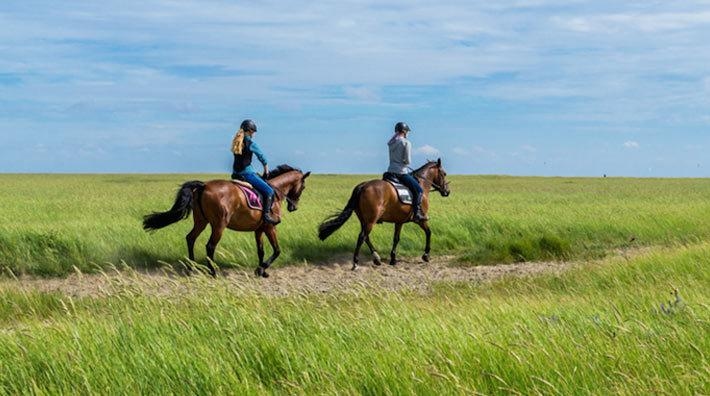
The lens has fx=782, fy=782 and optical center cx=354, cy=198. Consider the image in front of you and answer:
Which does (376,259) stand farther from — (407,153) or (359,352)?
(359,352)

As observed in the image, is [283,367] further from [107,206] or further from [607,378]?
[107,206]

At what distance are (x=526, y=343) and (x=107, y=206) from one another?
2103cm

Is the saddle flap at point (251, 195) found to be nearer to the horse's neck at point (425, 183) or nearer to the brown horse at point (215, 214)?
the brown horse at point (215, 214)

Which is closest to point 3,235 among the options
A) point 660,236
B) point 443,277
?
point 443,277

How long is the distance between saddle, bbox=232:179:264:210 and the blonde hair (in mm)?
567

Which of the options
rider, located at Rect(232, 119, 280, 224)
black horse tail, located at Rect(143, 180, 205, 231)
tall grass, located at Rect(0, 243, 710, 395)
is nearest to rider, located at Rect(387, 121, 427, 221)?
rider, located at Rect(232, 119, 280, 224)

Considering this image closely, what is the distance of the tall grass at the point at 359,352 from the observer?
4.94 meters

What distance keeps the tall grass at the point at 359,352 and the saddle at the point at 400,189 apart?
8893mm

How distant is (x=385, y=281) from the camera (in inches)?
551

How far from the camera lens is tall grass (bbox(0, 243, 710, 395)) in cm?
494

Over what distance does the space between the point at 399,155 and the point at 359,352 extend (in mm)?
10654

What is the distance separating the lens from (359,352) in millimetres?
5633

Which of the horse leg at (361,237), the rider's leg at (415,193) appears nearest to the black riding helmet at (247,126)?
the horse leg at (361,237)

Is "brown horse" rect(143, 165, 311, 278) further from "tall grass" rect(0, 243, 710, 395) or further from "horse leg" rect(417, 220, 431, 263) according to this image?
"tall grass" rect(0, 243, 710, 395)
